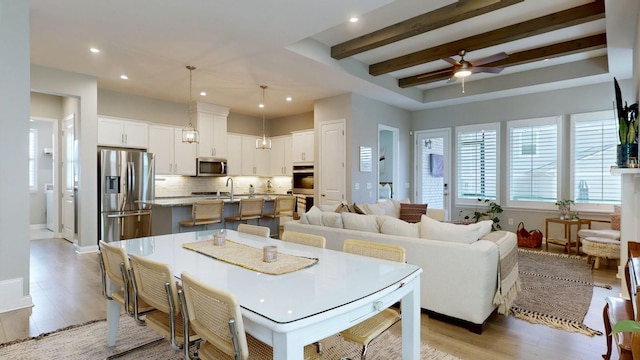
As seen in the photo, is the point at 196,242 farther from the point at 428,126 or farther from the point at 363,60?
the point at 428,126

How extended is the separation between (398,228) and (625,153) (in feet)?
7.39

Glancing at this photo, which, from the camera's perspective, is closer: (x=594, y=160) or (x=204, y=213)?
(x=204, y=213)

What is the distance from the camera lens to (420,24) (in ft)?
12.6

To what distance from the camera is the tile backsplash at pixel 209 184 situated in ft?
22.9

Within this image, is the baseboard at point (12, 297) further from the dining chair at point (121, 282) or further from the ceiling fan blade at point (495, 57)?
the ceiling fan blade at point (495, 57)

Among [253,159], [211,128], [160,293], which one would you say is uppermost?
[211,128]

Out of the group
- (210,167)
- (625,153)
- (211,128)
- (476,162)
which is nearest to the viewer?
(625,153)

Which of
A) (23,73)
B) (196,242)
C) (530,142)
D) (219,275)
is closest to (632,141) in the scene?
(530,142)

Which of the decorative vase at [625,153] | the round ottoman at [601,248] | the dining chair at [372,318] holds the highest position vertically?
the decorative vase at [625,153]

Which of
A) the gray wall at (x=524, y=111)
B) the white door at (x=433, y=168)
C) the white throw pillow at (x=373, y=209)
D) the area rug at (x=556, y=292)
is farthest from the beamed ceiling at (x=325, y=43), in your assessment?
the area rug at (x=556, y=292)

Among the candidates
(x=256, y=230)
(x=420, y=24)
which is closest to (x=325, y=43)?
(x=420, y=24)

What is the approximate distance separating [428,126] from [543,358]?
5.92 metres

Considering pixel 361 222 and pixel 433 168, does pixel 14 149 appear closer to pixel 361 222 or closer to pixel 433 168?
pixel 361 222

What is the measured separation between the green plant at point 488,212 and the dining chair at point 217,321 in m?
6.01
